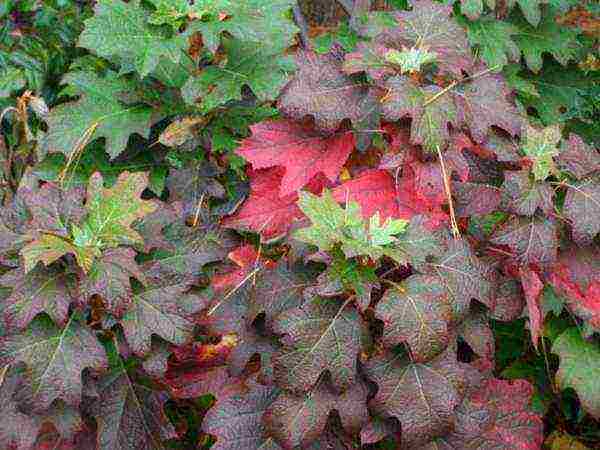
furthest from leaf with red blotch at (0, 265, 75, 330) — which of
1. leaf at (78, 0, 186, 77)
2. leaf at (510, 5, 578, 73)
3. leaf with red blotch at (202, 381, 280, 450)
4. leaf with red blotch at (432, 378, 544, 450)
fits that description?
leaf at (510, 5, 578, 73)

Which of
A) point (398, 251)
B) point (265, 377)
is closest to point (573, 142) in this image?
point (398, 251)

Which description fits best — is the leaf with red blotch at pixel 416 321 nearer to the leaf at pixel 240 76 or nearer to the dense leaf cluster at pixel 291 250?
the dense leaf cluster at pixel 291 250

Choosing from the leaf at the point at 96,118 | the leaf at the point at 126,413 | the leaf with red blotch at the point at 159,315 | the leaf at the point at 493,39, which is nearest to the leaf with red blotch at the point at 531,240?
the leaf with red blotch at the point at 159,315

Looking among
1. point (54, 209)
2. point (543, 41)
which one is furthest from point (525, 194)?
point (543, 41)

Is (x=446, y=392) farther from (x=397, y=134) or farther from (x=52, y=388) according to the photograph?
(x=52, y=388)

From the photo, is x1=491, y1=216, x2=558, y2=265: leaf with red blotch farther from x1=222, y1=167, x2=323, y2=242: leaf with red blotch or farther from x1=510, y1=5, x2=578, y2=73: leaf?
x1=510, y1=5, x2=578, y2=73: leaf

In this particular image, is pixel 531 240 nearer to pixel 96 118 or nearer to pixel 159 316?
pixel 159 316

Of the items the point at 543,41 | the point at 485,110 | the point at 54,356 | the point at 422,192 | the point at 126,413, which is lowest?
the point at 126,413
